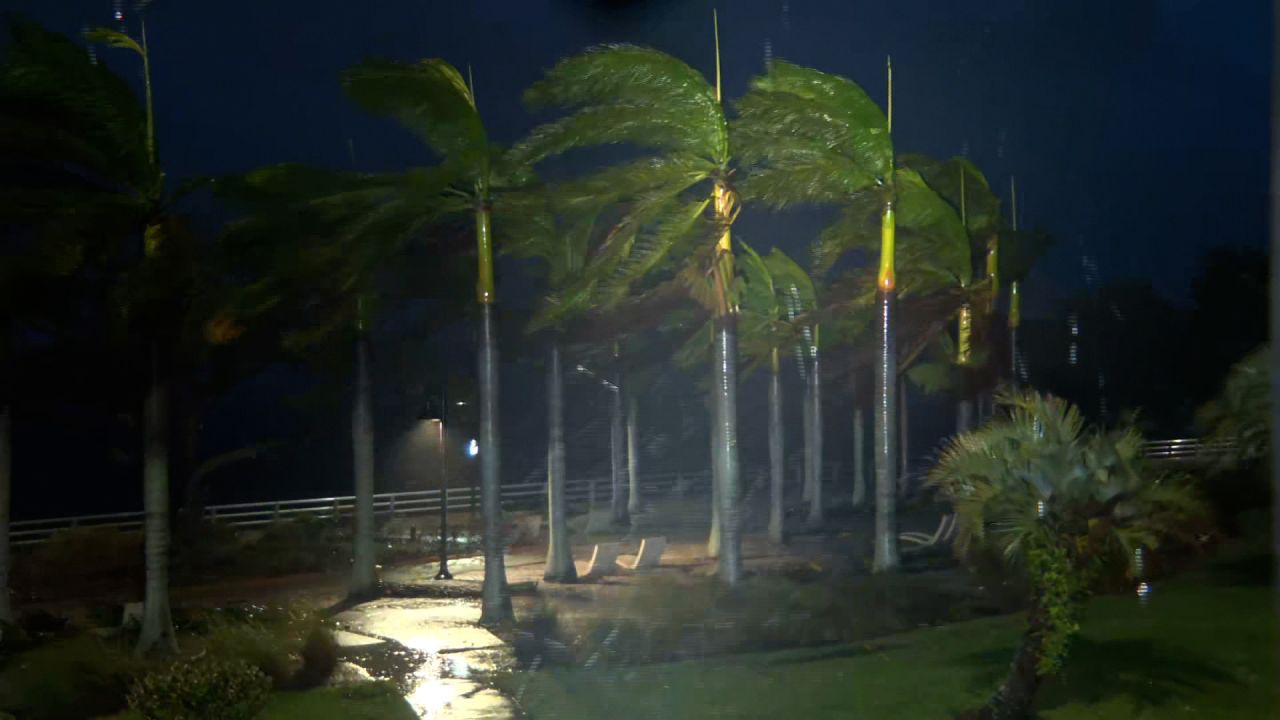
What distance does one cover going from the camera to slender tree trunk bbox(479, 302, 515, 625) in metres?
16.0

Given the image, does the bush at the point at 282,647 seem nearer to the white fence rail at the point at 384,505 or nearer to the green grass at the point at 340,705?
the green grass at the point at 340,705

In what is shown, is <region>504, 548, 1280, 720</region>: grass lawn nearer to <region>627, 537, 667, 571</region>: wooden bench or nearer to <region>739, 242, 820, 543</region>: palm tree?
<region>627, 537, 667, 571</region>: wooden bench

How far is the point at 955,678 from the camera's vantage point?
432 inches

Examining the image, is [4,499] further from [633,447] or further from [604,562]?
[633,447]

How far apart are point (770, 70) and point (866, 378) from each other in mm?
18873

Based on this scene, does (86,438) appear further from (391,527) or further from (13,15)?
(13,15)

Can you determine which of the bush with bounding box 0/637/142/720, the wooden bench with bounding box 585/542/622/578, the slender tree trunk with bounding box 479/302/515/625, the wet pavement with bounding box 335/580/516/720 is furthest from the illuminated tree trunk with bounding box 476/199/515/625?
the bush with bounding box 0/637/142/720

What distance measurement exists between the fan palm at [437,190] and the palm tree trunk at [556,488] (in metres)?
3.41

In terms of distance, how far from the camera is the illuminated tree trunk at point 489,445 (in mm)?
15977

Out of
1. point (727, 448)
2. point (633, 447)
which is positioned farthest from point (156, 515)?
point (633, 447)

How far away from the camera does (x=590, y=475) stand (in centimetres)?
3950

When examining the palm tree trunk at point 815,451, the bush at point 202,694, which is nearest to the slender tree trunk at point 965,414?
the palm tree trunk at point 815,451

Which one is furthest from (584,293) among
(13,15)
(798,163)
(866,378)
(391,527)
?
(866,378)

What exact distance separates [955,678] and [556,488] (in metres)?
9.93
